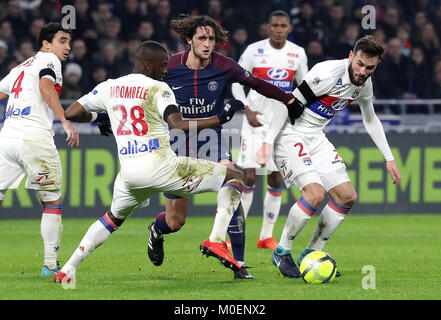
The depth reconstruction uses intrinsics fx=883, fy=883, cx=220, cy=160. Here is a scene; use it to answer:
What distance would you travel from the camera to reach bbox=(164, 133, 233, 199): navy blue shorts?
786cm

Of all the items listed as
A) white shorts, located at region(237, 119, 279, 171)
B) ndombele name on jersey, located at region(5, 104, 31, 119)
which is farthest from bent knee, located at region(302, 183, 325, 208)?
white shorts, located at region(237, 119, 279, 171)

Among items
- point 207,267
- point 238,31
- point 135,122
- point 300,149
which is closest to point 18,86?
point 135,122

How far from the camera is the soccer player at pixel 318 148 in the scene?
763 centimetres

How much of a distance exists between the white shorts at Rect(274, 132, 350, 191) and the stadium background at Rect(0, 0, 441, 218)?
4.99m

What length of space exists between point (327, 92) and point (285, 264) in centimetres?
155

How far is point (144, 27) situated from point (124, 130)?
8.48 m

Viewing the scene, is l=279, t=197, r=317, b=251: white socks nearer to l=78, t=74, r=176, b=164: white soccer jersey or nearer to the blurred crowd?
l=78, t=74, r=176, b=164: white soccer jersey

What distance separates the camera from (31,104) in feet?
25.6

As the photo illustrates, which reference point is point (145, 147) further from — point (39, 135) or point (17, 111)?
point (17, 111)

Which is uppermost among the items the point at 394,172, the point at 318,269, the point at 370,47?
the point at 370,47

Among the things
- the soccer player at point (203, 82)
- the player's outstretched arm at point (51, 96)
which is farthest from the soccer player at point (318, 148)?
the player's outstretched arm at point (51, 96)

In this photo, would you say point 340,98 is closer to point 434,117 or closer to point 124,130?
point 124,130

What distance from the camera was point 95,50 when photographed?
14625 millimetres

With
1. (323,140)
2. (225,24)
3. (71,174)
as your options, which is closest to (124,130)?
(323,140)
